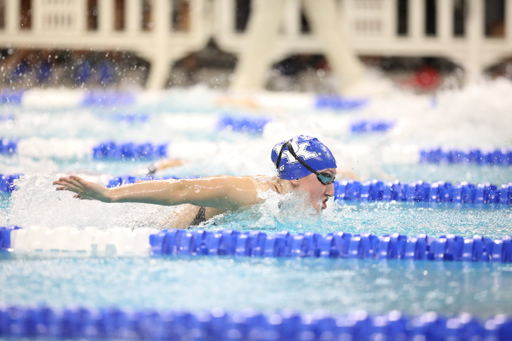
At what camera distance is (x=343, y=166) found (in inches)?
168

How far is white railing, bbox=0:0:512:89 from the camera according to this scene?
9.34 meters

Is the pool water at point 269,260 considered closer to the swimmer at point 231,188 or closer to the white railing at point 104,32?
the swimmer at point 231,188

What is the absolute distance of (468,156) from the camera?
4.77 metres

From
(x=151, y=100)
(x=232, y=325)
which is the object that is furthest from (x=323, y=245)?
(x=151, y=100)

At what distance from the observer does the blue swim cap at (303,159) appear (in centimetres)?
265

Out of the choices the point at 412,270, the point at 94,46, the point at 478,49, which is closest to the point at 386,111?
the point at 478,49

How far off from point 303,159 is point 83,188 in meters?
0.91

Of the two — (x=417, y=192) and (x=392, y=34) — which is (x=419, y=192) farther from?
(x=392, y=34)

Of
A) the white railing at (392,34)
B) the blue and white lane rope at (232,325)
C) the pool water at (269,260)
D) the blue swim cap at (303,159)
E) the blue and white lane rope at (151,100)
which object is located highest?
the white railing at (392,34)

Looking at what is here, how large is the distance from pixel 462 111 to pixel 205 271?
4320 mm

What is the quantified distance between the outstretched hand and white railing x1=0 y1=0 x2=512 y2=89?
7.15 m

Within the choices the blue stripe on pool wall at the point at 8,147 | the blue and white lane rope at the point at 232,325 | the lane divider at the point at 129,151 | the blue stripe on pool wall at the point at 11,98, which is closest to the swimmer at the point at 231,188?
the blue and white lane rope at the point at 232,325

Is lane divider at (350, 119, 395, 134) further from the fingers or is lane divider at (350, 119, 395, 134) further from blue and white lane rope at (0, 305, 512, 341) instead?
blue and white lane rope at (0, 305, 512, 341)

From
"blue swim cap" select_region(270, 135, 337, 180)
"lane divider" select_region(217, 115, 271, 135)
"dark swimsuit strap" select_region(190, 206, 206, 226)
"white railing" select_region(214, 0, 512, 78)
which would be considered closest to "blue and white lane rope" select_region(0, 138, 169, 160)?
"lane divider" select_region(217, 115, 271, 135)
